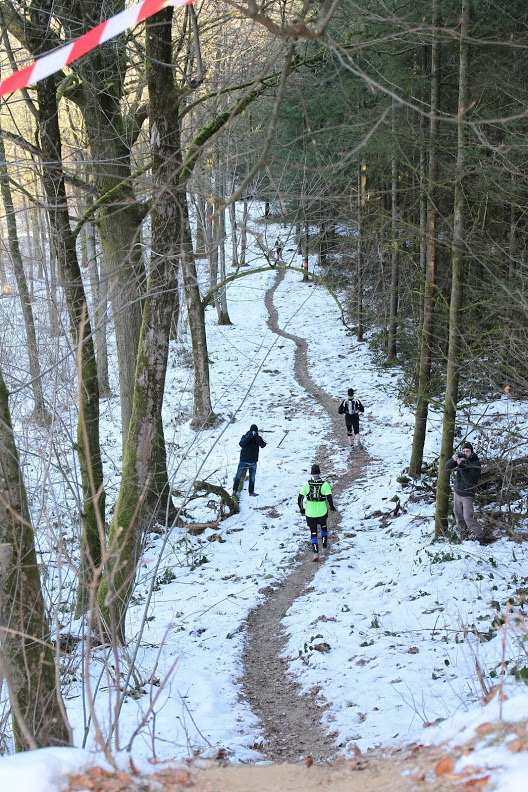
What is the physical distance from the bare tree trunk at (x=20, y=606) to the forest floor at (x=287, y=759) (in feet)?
4.20

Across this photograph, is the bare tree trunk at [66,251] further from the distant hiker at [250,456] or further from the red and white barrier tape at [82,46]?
the distant hiker at [250,456]

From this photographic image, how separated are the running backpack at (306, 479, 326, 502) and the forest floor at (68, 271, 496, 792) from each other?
1039 millimetres

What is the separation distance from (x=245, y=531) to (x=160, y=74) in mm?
8176

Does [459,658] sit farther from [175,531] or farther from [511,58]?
[511,58]

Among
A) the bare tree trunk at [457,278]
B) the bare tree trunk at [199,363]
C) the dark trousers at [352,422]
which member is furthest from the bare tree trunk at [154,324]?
the bare tree trunk at [199,363]

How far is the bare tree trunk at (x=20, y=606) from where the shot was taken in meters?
4.52

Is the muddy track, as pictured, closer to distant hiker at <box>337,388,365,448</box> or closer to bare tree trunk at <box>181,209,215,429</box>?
distant hiker at <box>337,388,365,448</box>

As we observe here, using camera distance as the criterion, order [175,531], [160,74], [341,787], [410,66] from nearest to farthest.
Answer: [341,787] → [160,74] → [175,531] → [410,66]

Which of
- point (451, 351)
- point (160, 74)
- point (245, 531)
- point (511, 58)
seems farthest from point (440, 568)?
point (511, 58)

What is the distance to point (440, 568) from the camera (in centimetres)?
930

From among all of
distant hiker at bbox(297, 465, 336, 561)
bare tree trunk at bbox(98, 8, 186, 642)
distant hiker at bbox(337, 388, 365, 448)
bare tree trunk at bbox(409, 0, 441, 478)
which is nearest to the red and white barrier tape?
bare tree trunk at bbox(98, 8, 186, 642)

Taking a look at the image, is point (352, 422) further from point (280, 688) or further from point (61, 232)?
point (61, 232)

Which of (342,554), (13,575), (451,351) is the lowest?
(342,554)

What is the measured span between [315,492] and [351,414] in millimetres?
4991
